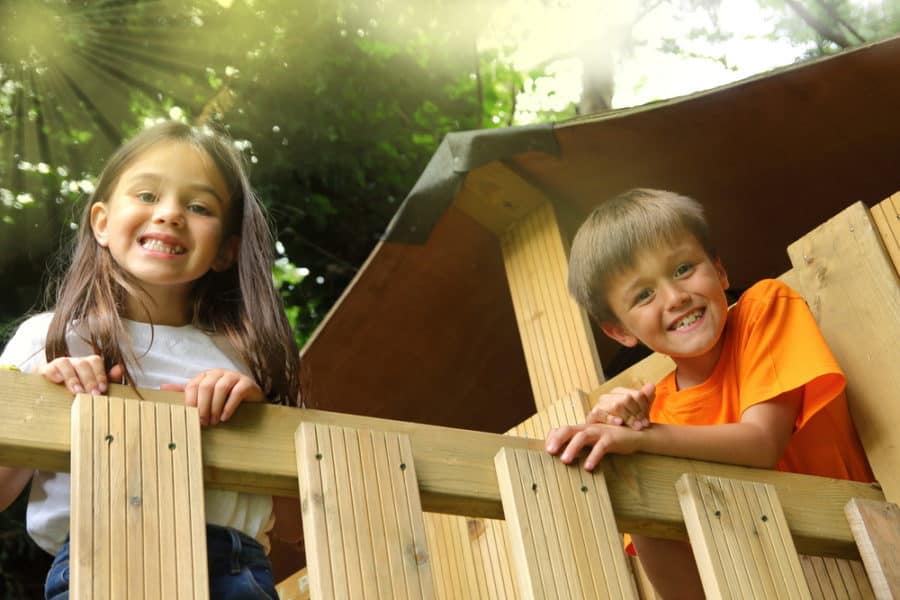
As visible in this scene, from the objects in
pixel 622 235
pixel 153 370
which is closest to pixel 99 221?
pixel 153 370

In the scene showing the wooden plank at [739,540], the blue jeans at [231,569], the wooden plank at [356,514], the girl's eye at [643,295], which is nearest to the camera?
the wooden plank at [356,514]

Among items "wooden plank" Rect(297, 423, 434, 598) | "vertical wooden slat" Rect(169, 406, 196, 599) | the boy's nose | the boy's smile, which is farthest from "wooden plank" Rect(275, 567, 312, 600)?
"vertical wooden slat" Rect(169, 406, 196, 599)

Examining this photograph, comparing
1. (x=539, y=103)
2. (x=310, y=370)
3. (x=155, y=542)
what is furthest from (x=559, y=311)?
(x=539, y=103)

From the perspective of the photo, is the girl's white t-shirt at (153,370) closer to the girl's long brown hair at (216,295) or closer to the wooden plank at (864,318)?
the girl's long brown hair at (216,295)

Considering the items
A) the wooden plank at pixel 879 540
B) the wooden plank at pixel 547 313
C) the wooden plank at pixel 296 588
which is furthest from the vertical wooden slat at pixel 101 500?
the wooden plank at pixel 296 588

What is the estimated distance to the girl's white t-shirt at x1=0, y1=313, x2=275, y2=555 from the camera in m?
2.10

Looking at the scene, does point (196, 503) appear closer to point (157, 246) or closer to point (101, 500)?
point (101, 500)

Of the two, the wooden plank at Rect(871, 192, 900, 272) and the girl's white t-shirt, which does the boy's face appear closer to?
the wooden plank at Rect(871, 192, 900, 272)

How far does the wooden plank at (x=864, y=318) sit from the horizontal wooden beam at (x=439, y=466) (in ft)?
0.41

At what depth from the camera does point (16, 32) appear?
6246 mm

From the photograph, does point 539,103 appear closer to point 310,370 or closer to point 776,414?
point 310,370

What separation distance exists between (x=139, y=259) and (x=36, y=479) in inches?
20.2

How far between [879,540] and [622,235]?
0.97m

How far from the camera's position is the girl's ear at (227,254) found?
2633 mm
